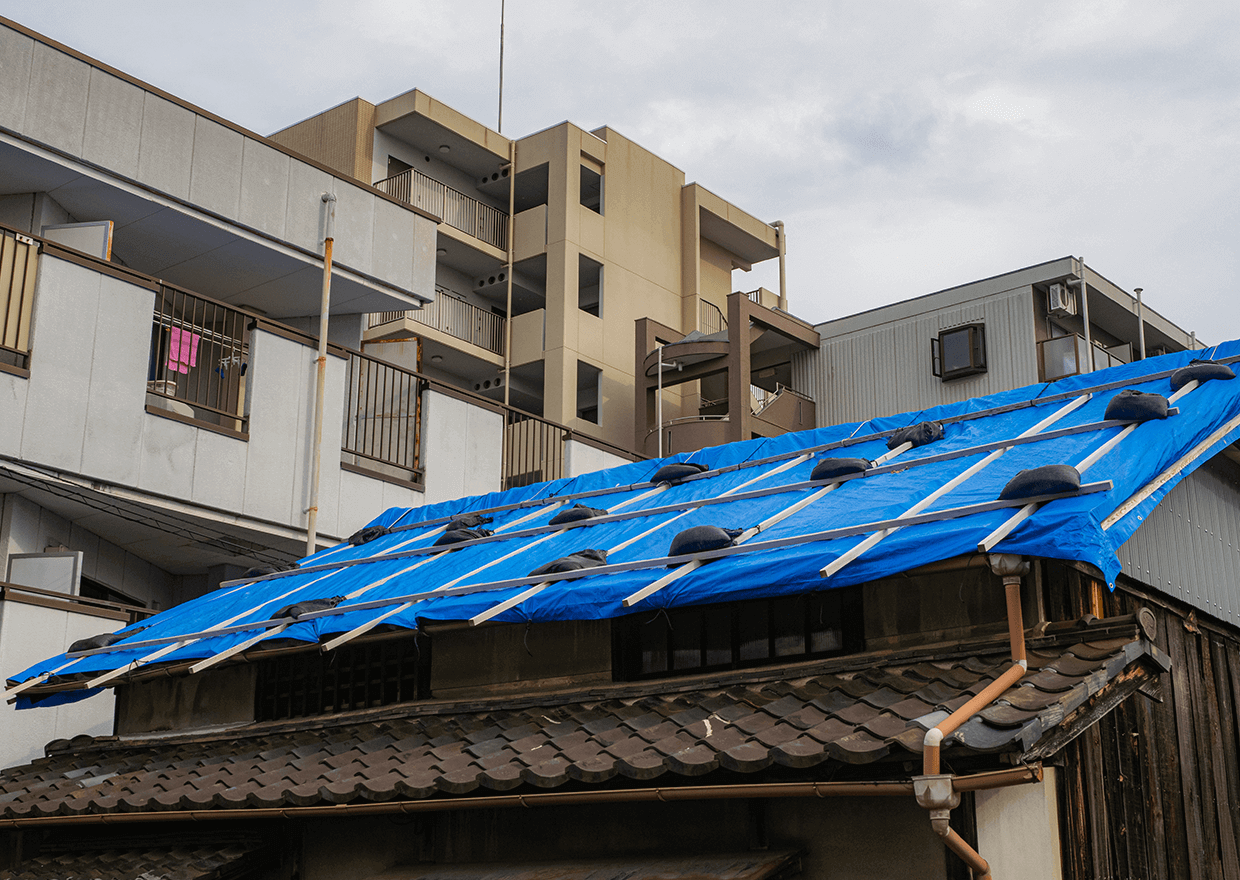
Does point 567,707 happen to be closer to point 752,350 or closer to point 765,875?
point 765,875

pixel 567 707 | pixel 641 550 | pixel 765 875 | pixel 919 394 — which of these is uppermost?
pixel 919 394

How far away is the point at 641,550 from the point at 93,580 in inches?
405

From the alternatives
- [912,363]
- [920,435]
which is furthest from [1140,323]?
[920,435]

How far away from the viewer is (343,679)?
12.1m

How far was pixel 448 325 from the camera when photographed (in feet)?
127

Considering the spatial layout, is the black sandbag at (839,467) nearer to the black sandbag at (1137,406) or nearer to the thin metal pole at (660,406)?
the black sandbag at (1137,406)

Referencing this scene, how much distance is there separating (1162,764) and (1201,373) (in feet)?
10.5

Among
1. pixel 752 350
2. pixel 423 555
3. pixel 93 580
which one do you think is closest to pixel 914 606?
pixel 423 555

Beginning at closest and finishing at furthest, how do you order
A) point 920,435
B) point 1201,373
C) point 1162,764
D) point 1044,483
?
point 1044,483, point 1162,764, point 1201,373, point 920,435

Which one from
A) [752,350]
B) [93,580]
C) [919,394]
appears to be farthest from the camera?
[752,350]

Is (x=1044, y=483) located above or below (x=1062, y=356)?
below

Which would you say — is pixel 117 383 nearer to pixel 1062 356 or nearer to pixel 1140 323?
pixel 1062 356

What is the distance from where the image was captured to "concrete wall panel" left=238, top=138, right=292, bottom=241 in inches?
749

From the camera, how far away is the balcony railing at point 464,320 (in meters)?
38.1
